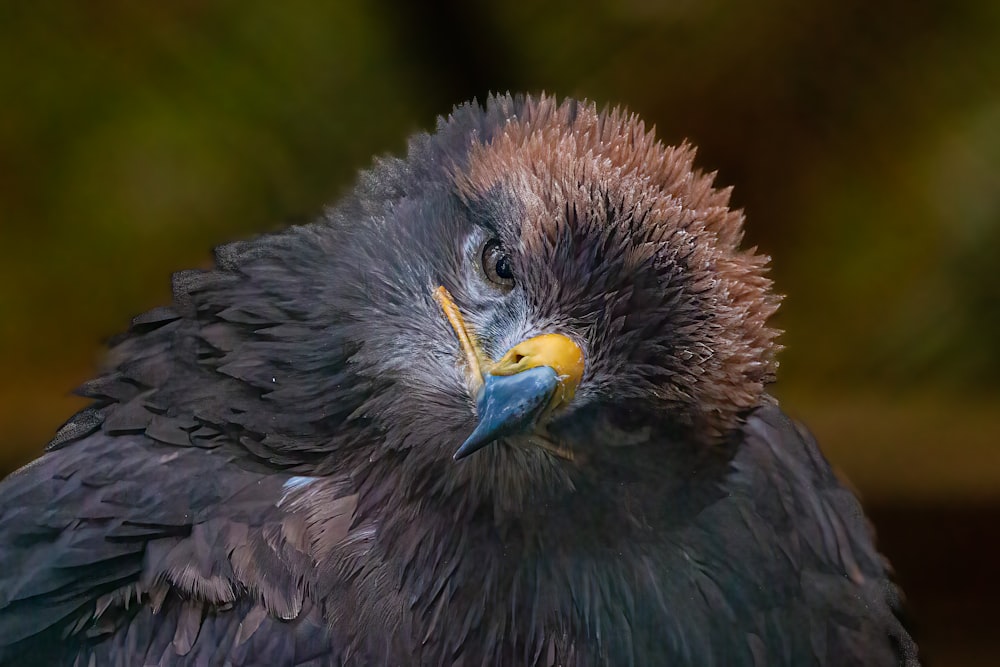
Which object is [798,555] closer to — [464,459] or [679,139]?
[464,459]

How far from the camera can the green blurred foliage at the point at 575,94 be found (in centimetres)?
315

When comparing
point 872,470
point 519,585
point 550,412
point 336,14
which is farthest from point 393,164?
point 872,470

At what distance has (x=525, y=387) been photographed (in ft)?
4.35

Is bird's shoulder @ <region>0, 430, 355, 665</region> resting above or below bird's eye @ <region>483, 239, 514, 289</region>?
below

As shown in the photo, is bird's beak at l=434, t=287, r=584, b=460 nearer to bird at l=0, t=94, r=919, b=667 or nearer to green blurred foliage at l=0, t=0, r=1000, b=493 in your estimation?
bird at l=0, t=94, r=919, b=667

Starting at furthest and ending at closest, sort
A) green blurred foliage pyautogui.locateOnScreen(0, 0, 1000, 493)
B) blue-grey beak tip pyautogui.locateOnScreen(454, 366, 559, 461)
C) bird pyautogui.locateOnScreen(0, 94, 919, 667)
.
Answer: green blurred foliage pyautogui.locateOnScreen(0, 0, 1000, 493) < bird pyautogui.locateOnScreen(0, 94, 919, 667) < blue-grey beak tip pyautogui.locateOnScreen(454, 366, 559, 461)

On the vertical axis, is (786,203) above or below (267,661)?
above

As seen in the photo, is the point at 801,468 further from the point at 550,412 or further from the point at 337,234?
the point at 337,234

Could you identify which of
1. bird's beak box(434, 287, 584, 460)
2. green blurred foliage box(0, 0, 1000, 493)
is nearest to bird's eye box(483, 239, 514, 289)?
bird's beak box(434, 287, 584, 460)

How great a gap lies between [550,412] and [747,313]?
324mm

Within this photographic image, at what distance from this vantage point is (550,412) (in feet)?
4.55

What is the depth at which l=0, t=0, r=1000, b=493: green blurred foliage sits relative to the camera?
3.15 meters

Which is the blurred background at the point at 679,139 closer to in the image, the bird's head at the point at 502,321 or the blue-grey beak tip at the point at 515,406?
the bird's head at the point at 502,321

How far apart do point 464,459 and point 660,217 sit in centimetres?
40
